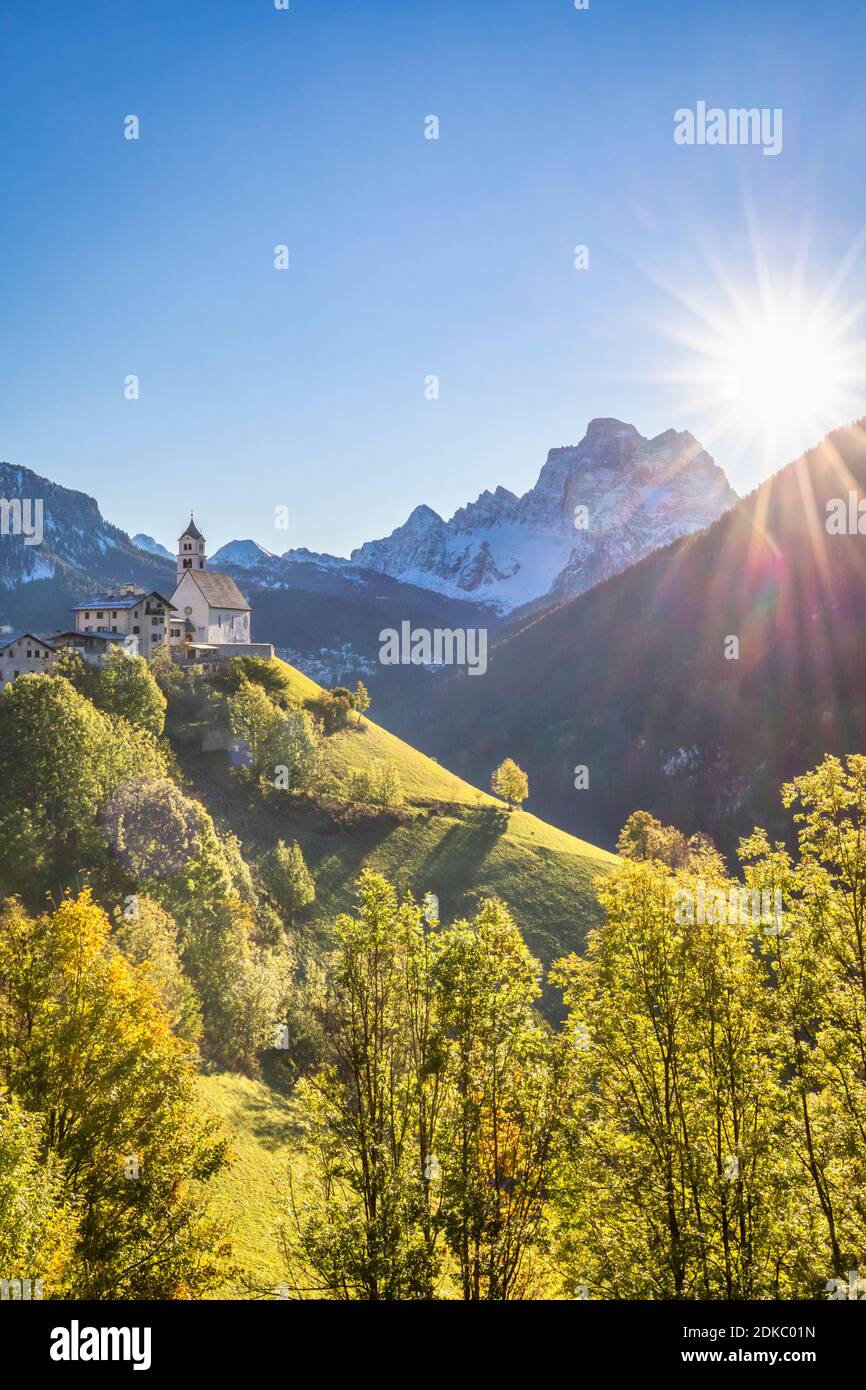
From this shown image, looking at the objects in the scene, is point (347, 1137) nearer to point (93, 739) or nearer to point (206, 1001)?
point (206, 1001)

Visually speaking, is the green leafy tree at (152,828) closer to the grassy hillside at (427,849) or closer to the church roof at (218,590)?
the grassy hillside at (427,849)

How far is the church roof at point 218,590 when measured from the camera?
122938mm

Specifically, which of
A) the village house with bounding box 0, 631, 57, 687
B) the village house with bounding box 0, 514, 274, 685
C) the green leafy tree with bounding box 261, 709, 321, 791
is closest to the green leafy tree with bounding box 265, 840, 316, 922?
the green leafy tree with bounding box 261, 709, 321, 791

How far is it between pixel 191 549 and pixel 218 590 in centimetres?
981

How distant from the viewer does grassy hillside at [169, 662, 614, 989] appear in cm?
9112

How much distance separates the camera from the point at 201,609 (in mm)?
122000

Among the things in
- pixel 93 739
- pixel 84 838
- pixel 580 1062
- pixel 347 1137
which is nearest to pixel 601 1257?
pixel 580 1062

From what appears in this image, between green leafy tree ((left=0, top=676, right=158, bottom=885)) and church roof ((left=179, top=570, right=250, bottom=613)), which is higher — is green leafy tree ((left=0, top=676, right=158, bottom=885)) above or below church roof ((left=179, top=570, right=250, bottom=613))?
below

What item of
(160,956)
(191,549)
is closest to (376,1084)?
(160,956)

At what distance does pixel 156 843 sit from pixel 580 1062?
51.4 m

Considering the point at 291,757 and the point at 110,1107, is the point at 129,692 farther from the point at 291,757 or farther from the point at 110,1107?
the point at 110,1107

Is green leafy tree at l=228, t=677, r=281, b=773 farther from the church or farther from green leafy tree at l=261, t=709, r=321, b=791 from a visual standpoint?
the church

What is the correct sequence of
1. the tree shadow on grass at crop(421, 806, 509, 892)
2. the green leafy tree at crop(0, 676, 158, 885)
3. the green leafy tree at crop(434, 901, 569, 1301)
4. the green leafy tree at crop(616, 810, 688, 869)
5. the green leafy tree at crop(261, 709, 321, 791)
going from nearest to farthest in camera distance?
the green leafy tree at crop(434, 901, 569, 1301)
the green leafy tree at crop(0, 676, 158, 885)
the green leafy tree at crop(616, 810, 688, 869)
the tree shadow on grass at crop(421, 806, 509, 892)
the green leafy tree at crop(261, 709, 321, 791)

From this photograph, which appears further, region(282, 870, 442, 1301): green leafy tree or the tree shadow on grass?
the tree shadow on grass
